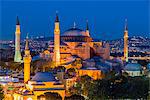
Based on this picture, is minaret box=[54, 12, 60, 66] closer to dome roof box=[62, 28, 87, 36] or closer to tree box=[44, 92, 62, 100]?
dome roof box=[62, 28, 87, 36]

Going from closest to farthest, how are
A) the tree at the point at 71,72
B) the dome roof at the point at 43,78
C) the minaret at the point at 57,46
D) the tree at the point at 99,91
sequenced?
1. the tree at the point at 99,91
2. the dome roof at the point at 43,78
3. the tree at the point at 71,72
4. the minaret at the point at 57,46

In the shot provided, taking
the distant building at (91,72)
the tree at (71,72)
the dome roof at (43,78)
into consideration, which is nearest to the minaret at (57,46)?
the tree at (71,72)

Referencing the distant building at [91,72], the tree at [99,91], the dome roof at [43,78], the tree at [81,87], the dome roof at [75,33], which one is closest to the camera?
the tree at [99,91]

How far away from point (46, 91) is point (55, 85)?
1.77ft

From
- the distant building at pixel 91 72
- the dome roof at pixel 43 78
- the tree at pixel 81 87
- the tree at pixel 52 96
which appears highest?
the distant building at pixel 91 72

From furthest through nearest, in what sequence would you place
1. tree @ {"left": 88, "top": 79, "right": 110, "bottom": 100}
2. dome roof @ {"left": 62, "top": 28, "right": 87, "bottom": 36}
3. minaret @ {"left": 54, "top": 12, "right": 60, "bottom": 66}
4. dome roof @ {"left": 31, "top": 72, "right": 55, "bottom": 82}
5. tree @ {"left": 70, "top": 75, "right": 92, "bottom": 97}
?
dome roof @ {"left": 62, "top": 28, "right": 87, "bottom": 36}, minaret @ {"left": 54, "top": 12, "right": 60, "bottom": 66}, dome roof @ {"left": 31, "top": 72, "right": 55, "bottom": 82}, tree @ {"left": 70, "top": 75, "right": 92, "bottom": 97}, tree @ {"left": 88, "top": 79, "right": 110, "bottom": 100}

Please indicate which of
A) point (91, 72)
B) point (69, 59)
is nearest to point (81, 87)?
point (91, 72)

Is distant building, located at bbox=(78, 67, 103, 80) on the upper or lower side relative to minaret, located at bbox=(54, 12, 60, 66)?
lower

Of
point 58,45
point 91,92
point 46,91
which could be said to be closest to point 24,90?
point 46,91

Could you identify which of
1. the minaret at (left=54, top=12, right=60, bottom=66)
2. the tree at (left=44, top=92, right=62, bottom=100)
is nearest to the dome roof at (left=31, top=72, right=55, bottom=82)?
the tree at (left=44, top=92, right=62, bottom=100)

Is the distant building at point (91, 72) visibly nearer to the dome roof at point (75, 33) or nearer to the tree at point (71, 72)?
the tree at point (71, 72)

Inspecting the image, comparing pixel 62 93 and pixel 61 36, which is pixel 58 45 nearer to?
pixel 61 36

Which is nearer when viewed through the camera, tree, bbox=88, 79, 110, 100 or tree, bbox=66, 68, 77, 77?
tree, bbox=88, 79, 110, 100

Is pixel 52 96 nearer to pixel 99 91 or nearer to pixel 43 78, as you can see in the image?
pixel 99 91
